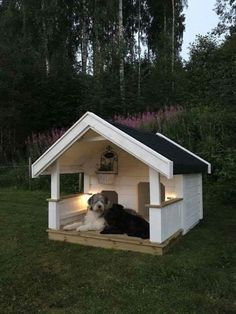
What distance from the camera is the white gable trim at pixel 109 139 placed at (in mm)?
4844

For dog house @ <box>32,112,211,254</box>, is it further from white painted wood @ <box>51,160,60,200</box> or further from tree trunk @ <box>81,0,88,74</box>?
tree trunk @ <box>81,0,88,74</box>

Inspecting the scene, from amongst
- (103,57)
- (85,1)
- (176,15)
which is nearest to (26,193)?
(103,57)

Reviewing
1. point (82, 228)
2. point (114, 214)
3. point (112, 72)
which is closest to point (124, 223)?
point (114, 214)

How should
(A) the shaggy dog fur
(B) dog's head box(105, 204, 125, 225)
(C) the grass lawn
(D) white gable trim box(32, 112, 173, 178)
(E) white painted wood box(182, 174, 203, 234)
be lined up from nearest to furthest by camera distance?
1. (C) the grass lawn
2. (D) white gable trim box(32, 112, 173, 178)
3. (A) the shaggy dog fur
4. (B) dog's head box(105, 204, 125, 225)
5. (E) white painted wood box(182, 174, 203, 234)

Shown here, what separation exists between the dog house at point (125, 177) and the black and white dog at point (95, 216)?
0.22m

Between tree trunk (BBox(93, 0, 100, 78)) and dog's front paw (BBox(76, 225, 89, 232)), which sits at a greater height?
tree trunk (BBox(93, 0, 100, 78))

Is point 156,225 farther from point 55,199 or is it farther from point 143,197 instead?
point 143,197

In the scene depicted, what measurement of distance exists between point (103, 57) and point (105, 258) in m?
15.4

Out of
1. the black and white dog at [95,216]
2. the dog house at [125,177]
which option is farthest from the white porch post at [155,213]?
the black and white dog at [95,216]

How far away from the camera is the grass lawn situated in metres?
3.44

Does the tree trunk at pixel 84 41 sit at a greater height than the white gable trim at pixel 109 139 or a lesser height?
greater

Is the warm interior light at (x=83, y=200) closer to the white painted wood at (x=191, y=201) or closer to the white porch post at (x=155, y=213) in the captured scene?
the white painted wood at (x=191, y=201)

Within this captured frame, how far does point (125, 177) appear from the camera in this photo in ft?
22.0

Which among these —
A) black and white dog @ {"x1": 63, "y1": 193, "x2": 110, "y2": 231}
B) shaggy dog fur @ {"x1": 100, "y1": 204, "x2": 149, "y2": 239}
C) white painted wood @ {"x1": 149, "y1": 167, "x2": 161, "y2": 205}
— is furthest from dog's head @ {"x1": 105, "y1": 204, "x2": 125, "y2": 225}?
white painted wood @ {"x1": 149, "y1": 167, "x2": 161, "y2": 205}
